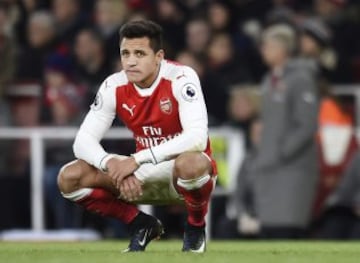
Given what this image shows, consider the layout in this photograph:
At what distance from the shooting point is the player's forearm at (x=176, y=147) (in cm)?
1016

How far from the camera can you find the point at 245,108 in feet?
52.9

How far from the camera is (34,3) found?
18.4 m

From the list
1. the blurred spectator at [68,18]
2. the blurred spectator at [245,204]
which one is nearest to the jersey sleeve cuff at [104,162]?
the blurred spectator at [245,204]

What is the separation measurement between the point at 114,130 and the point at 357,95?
2615mm

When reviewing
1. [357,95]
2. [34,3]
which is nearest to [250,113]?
[357,95]

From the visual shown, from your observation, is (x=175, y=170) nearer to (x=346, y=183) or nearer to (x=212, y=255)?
(x=212, y=255)

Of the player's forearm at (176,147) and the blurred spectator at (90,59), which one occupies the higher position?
the player's forearm at (176,147)

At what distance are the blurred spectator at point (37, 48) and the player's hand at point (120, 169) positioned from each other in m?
7.13

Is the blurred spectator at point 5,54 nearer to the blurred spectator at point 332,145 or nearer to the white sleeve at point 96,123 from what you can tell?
the blurred spectator at point 332,145

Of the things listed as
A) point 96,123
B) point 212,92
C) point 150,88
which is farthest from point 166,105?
point 212,92

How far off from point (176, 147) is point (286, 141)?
192 inches

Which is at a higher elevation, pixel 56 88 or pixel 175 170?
pixel 175 170

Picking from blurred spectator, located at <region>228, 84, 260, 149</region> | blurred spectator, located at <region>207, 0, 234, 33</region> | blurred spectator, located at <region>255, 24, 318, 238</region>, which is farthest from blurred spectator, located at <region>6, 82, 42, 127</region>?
blurred spectator, located at <region>255, 24, 318, 238</region>

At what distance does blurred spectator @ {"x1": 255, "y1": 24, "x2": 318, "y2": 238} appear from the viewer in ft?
48.5
